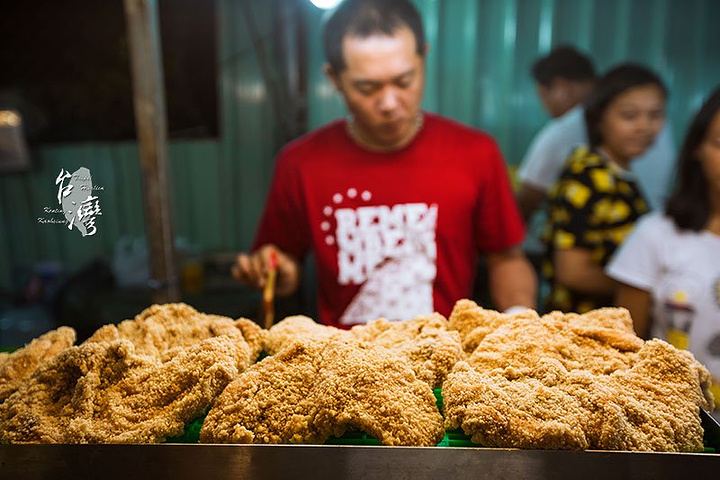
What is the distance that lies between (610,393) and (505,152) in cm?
356

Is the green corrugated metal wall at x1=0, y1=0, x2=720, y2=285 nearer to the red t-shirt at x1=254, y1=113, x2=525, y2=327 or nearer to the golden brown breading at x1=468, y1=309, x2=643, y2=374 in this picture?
the red t-shirt at x1=254, y1=113, x2=525, y2=327

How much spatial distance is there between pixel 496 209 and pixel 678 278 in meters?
0.75

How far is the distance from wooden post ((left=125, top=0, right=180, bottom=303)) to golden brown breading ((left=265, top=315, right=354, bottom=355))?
33.1 inches

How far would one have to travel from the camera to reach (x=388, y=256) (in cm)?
219

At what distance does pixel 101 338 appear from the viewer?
1.19m

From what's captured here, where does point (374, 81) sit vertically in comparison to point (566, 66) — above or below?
below

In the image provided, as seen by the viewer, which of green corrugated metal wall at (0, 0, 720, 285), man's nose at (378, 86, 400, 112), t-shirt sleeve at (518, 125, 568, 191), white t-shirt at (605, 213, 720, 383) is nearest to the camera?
white t-shirt at (605, 213, 720, 383)

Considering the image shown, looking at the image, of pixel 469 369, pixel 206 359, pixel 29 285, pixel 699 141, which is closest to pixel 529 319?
pixel 469 369

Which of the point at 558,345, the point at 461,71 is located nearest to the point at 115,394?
the point at 558,345

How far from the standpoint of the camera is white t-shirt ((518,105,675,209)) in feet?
10.7

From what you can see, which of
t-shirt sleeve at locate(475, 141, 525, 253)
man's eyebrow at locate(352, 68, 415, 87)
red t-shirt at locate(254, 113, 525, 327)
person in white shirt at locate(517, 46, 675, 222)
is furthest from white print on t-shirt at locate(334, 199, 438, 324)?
person in white shirt at locate(517, 46, 675, 222)

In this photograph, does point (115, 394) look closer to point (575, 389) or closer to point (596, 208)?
point (575, 389)

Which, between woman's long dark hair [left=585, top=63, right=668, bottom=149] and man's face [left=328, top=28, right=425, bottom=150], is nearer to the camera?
man's face [left=328, top=28, right=425, bottom=150]

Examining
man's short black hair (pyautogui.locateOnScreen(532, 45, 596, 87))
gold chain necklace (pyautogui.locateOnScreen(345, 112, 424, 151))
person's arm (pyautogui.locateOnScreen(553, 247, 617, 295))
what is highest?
man's short black hair (pyautogui.locateOnScreen(532, 45, 596, 87))
